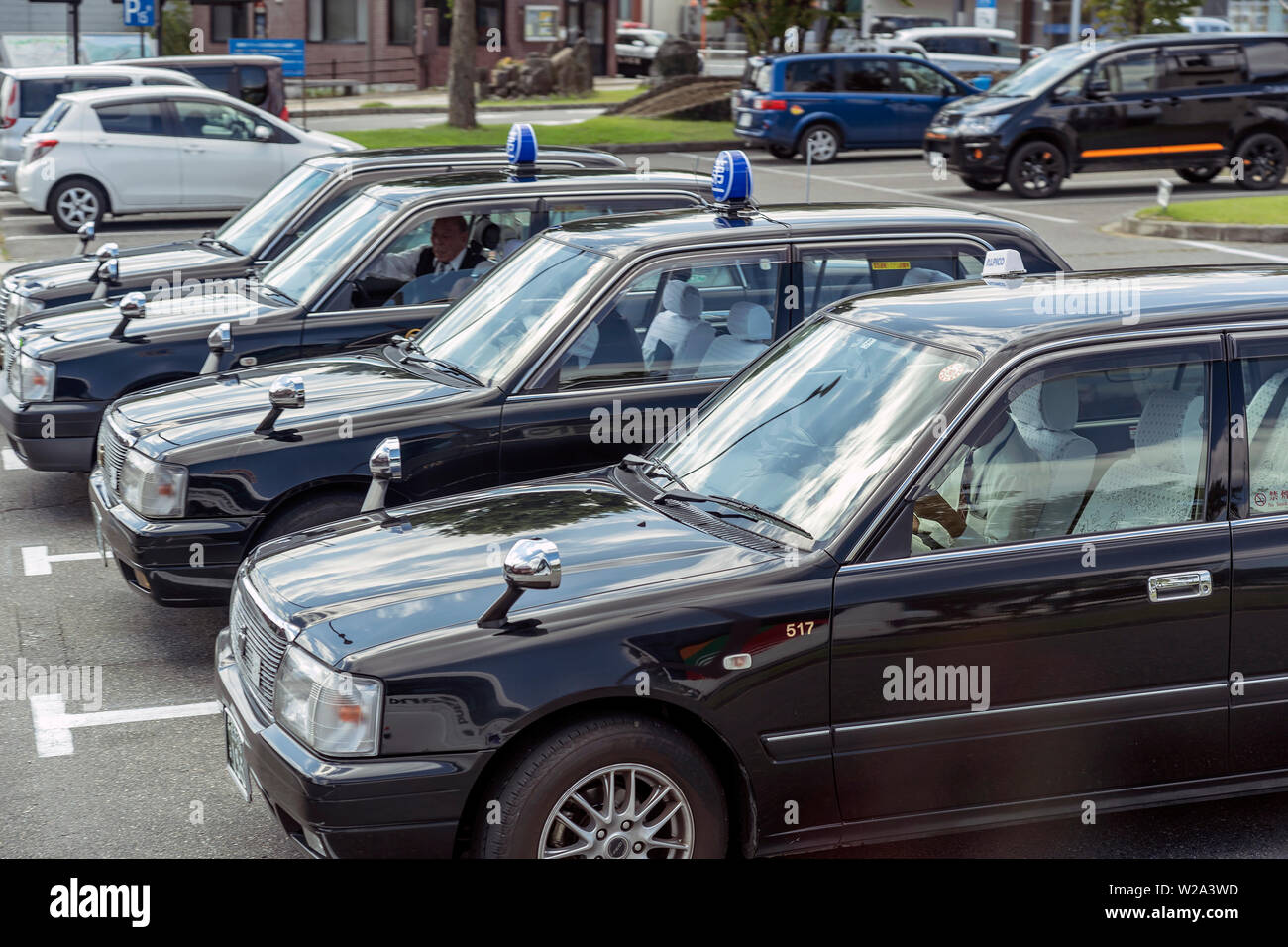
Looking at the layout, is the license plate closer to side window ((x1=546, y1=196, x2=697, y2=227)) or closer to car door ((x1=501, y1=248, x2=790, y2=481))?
car door ((x1=501, y1=248, x2=790, y2=481))

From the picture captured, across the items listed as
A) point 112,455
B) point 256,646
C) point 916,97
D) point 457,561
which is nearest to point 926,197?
point 916,97

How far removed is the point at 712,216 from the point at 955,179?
1811cm

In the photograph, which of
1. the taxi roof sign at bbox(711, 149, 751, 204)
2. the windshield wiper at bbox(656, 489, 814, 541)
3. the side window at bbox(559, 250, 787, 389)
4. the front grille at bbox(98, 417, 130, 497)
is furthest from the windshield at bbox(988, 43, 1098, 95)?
the windshield wiper at bbox(656, 489, 814, 541)

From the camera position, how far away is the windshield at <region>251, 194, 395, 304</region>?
7.86 meters

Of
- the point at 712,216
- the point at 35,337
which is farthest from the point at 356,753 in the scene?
the point at 35,337

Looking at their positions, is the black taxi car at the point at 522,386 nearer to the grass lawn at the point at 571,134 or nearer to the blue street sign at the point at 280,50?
the grass lawn at the point at 571,134

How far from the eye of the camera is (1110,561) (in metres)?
4.11

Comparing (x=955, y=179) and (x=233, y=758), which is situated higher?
(x=955, y=179)

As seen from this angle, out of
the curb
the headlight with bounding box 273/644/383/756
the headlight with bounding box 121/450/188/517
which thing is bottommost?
the headlight with bounding box 273/644/383/756

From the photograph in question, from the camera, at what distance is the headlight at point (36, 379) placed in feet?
25.6

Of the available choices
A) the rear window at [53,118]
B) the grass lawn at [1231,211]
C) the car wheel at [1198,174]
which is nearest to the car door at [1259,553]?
the grass lawn at [1231,211]

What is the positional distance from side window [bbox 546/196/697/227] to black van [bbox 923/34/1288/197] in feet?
43.3
